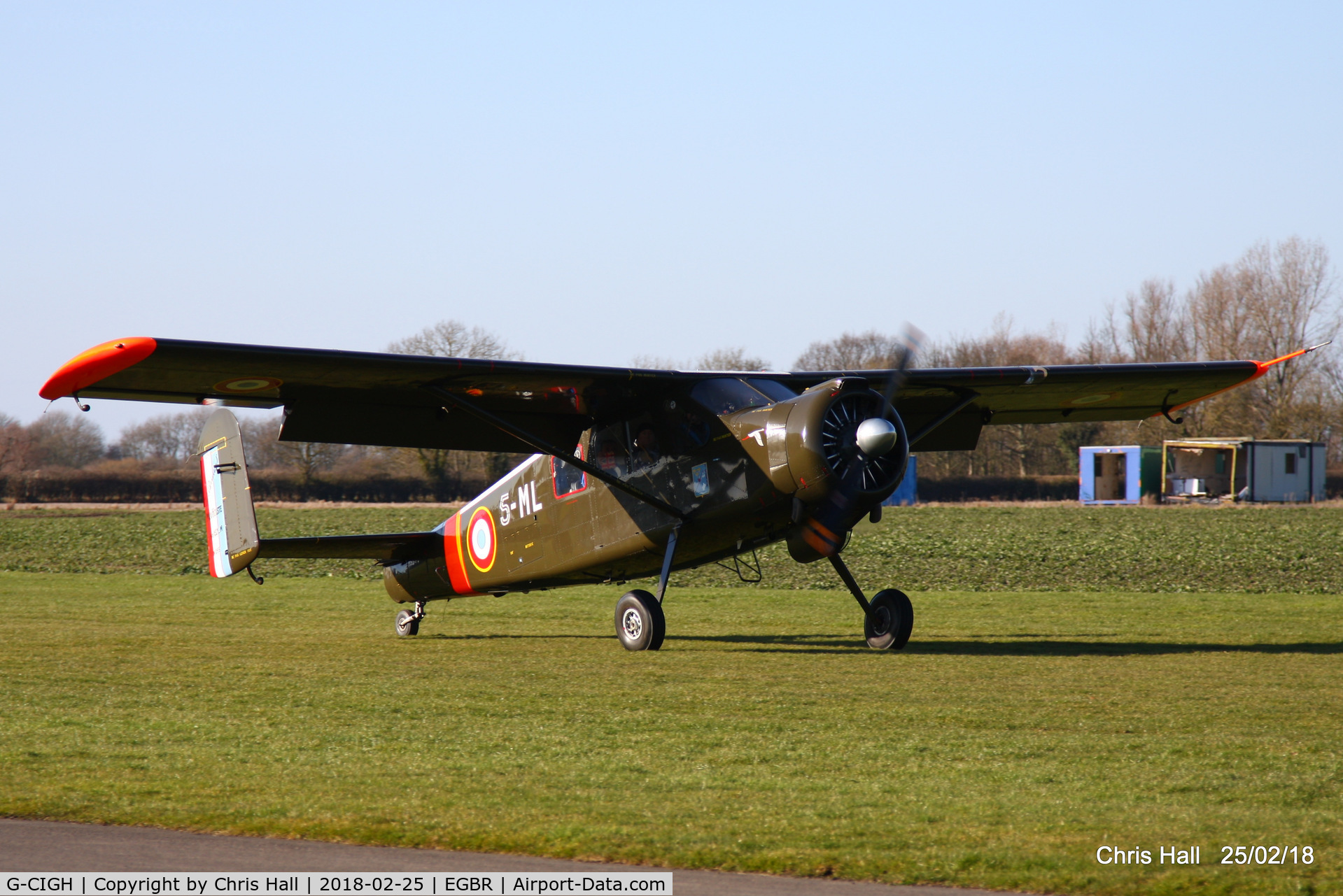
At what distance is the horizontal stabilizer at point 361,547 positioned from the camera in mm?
15594

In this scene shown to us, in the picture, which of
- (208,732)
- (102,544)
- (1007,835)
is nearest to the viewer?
(1007,835)

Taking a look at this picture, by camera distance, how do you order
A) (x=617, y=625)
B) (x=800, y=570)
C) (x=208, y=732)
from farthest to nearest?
(x=800, y=570), (x=617, y=625), (x=208, y=732)

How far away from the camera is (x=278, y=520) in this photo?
50.1 metres

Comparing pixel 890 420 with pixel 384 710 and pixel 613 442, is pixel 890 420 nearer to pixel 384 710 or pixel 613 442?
pixel 613 442

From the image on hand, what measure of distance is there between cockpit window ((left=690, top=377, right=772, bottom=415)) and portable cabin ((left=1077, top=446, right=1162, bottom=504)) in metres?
48.3

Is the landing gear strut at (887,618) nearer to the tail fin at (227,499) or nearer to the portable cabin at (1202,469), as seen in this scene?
the tail fin at (227,499)

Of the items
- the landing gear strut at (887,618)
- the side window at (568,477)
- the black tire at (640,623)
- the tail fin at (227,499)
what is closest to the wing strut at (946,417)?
the landing gear strut at (887,618)

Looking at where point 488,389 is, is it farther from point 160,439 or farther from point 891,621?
point 160,439

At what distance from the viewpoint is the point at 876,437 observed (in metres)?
11.7

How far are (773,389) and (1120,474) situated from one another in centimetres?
5109

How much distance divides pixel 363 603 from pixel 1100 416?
13.3 m

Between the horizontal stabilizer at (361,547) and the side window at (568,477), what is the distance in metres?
2.48

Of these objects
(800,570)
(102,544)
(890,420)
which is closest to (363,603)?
(800,570)

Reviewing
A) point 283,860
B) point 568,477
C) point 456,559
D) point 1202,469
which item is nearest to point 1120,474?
point 1202,469
